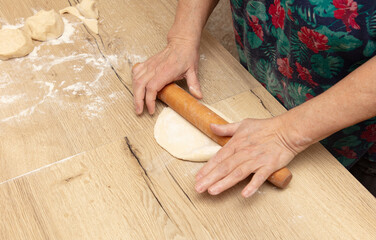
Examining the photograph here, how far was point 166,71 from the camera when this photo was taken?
1.28 meters

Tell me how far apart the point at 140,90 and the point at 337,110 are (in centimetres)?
63

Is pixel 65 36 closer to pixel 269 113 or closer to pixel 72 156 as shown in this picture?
pixel 72 156

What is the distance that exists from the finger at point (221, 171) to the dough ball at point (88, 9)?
962mm

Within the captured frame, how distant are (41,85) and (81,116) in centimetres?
23

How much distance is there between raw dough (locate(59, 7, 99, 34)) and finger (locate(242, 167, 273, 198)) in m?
0.95

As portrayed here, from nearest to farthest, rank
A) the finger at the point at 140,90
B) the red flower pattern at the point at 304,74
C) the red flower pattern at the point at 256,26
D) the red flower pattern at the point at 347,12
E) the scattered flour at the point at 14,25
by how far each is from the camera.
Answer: the red flower pattern at the point at 347,12 → the finger at the point at 140,90 → the red flower pattern at the point at 304,74 → the red flower pattern at the point at 256,26 → the scattered flour at the point at 14,25

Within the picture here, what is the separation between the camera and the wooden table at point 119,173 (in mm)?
951

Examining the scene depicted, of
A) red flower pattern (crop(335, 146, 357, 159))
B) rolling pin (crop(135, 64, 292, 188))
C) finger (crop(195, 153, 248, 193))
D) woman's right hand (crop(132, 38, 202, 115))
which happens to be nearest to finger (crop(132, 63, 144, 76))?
woman's right hand (crop(132, 38, 202, 115))

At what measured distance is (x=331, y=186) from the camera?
1.03 metres

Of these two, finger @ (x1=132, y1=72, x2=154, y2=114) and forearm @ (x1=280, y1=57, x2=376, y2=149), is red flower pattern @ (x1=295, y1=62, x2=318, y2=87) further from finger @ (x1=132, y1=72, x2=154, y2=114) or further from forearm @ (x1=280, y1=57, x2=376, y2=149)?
finger @ (x1=132, y1=72, x2=154, y2=114)

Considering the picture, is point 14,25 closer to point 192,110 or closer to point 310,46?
point 192,110

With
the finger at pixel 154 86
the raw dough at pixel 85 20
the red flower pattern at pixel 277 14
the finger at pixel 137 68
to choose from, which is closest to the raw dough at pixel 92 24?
the raw dough at pixel 85 20

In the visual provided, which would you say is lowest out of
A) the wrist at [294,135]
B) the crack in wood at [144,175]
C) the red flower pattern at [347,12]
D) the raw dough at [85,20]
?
the crack in wood at [144,175]

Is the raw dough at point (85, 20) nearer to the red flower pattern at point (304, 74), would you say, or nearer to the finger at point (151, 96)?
the finger at point (151, 96)
